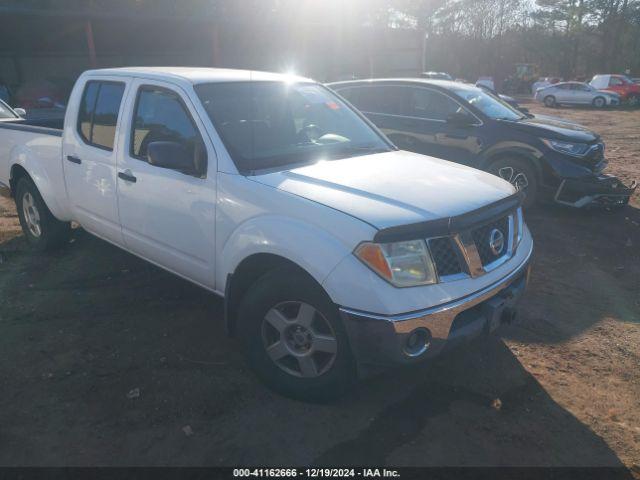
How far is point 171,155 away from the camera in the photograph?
335 centimetres

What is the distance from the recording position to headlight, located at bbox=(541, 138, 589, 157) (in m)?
6.97

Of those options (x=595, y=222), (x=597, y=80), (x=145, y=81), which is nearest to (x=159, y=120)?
(x=145, y=81)

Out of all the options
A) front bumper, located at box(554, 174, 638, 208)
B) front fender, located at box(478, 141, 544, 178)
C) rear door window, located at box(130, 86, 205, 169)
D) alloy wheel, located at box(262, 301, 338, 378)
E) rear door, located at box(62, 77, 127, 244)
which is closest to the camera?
alloy wheel, located at box(262, 301, 338, 378)

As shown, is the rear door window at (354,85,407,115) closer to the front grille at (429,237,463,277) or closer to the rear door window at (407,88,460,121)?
the rear door window at (407,88,460,121)

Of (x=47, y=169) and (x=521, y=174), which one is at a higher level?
(x=47, y=169)

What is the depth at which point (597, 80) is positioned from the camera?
3178 cm

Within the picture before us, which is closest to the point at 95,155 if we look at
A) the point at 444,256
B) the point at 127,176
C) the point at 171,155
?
the point at 127,176

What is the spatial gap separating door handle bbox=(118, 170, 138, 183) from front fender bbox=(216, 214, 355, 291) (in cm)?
111

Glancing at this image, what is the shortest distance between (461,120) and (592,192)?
194cm

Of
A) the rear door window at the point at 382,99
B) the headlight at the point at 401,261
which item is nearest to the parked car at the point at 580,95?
the rear door window at the point at 382,99

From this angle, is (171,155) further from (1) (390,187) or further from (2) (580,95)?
(2) (580,95)

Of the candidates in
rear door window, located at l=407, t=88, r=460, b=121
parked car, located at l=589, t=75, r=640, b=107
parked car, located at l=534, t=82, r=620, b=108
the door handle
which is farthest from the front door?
parked car, located at l=589, t=75, r=640, b=107

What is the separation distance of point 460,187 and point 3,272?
177 inches

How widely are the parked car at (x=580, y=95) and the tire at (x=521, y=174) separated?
981 inches
